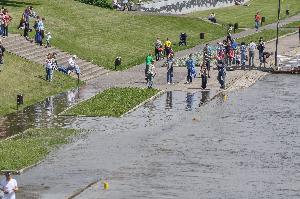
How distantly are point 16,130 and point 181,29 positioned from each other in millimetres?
41108

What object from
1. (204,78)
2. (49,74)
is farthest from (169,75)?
(49,74)

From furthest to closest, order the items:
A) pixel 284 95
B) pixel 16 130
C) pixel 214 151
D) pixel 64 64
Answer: pixel 64 64, pixel 284 95, pixel 16 130, pixel 214 151

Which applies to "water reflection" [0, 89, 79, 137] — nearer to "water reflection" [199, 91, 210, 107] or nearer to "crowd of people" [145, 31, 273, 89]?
"crowd of people" [145, 31, 273, 89]

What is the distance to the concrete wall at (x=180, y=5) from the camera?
3868 inches

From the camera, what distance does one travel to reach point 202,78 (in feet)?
204

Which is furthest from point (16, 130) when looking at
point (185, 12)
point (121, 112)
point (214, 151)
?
point (185, 12)

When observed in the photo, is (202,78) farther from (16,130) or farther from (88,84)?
(16,130)

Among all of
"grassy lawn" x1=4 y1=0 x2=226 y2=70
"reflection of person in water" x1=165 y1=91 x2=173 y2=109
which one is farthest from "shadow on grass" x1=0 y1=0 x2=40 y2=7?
"reflection of person in water" x1=165 y1=91 x2=173 y2=109

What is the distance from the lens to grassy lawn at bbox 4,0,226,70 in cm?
7442

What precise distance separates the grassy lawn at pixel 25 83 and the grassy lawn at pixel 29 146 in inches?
222

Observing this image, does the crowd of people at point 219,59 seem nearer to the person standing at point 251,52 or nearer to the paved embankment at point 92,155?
the person standing at point 251,52

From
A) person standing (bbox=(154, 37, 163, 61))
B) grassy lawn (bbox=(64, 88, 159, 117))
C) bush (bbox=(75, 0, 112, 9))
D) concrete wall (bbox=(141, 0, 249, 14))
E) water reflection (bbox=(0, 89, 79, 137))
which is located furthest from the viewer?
concrete wall (bbox=(141, 0, 249, 14))

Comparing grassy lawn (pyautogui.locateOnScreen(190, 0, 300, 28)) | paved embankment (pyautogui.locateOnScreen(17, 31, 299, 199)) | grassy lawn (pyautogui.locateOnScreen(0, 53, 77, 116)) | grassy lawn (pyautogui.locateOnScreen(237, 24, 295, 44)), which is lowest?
paved embankment (pyautogui.locateOnScreen(17, 31, 299, 199))

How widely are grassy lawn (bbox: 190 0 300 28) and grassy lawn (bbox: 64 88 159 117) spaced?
39.5 m
